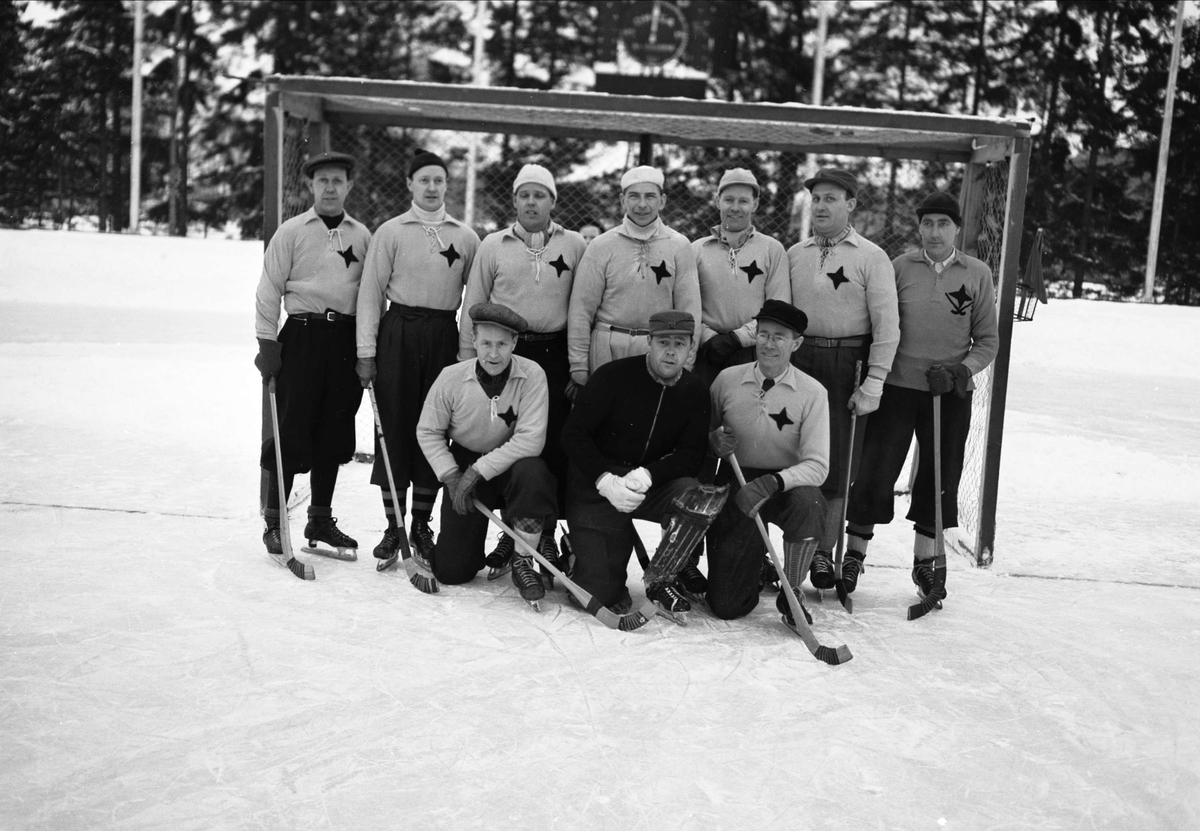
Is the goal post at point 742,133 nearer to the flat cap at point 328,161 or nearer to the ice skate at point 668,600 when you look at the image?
the flat cap at point 328,161

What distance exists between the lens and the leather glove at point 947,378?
4.02 meters

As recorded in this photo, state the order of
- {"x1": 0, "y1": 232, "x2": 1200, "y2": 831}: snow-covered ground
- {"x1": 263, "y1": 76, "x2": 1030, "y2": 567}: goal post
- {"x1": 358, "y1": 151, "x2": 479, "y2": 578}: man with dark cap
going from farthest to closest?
{"x1": 263, "y1": 76, "x2": 1030, "y2": 567}: goal post → {"x1": 358, "y1": 151, "x2": 479, "y2": 578}: man with dark cap → {"x1": 0, "y1": 232, "x2": 1200, "y2": 831}: snow-covered ground

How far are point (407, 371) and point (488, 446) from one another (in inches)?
19.8

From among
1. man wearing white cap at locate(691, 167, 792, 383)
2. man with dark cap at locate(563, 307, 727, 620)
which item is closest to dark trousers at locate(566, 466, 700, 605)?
man with dark cap at locate(563, 307, 727, 620)

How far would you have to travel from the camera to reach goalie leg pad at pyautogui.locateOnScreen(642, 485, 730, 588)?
3.60m

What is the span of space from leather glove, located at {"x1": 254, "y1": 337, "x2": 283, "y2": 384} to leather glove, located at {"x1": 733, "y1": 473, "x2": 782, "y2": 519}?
1.89 metres

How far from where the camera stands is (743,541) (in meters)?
3.66

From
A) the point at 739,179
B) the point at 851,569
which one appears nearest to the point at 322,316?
the point at 739,179

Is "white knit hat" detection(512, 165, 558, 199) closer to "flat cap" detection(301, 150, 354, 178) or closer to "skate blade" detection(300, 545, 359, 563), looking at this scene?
"flat cap" detection(301, 150, 354, 178)

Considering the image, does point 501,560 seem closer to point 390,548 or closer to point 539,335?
point 390,548

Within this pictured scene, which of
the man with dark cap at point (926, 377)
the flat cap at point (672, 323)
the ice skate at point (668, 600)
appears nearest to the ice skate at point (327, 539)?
the ice skate at point (668, 600)

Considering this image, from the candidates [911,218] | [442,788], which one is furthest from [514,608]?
[911,218]

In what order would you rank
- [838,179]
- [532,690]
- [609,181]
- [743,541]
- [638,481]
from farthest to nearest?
[609,181] → [838,179] → [743,541] → [638,481] → [532,690]

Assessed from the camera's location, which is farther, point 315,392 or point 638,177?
point 315,392
